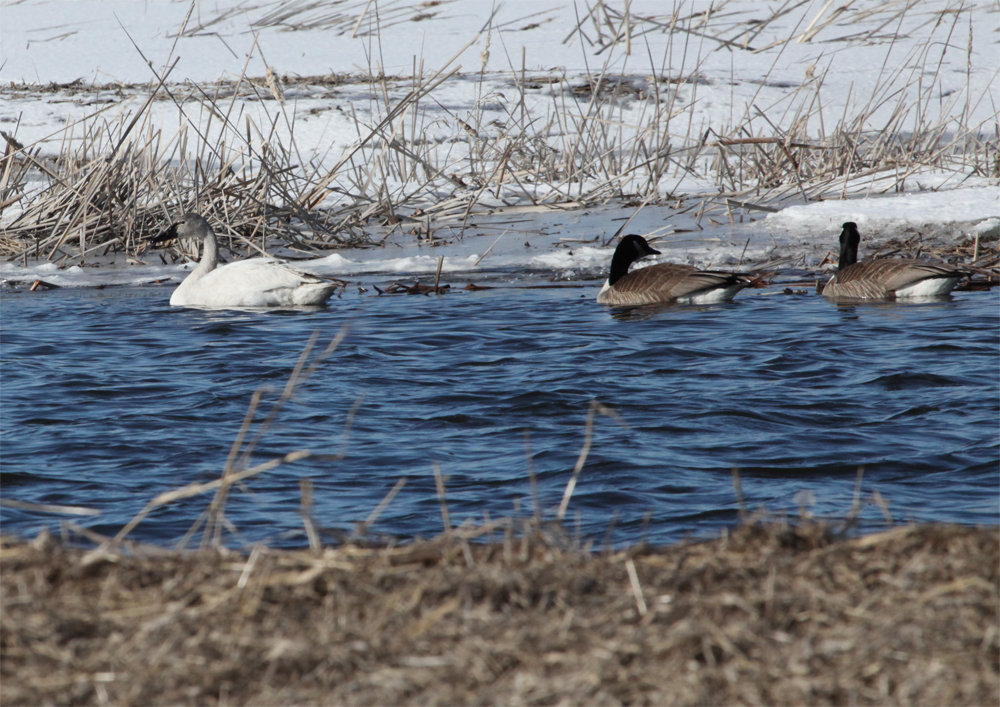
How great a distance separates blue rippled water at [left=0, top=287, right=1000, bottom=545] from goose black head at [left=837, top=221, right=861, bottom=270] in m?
0.78

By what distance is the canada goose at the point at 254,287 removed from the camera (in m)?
9.43

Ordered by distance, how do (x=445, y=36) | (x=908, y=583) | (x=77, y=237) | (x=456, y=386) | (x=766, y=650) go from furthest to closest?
(x=445, y=36) < (x=77, y=237) < (x=456, y=386) < (x=908, y=583) < (x=766, y=650)

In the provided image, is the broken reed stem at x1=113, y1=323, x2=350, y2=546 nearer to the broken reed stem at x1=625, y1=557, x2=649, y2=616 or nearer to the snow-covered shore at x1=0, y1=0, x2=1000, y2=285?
the broken reed stem at x1=625, y1=557, x2=649, y2=616

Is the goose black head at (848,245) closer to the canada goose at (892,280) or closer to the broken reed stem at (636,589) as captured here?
the canada goose at (892,280)

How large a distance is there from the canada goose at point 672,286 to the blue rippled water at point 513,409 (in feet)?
0.69

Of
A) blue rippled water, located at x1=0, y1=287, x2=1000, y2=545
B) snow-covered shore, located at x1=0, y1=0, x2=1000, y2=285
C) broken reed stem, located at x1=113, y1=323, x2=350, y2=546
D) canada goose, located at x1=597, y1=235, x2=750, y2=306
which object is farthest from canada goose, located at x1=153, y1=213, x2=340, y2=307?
broken reed stem, located at x1=113, y1=323, x2=350, y2=546

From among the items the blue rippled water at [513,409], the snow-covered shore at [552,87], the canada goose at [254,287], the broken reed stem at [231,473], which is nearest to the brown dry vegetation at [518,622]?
the broken reed stem at [231,473]

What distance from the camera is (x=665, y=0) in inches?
1118

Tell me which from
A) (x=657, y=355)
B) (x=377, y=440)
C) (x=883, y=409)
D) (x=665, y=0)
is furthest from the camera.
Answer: (x=665, y=0)

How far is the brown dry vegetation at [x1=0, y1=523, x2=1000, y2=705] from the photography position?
2.04 metres

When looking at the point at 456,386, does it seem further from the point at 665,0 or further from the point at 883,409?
the point at 665,0

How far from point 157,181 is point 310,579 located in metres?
9.66

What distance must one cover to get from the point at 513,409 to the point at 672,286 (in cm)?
408

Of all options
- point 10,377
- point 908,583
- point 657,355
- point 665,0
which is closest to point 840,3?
point 665,0
